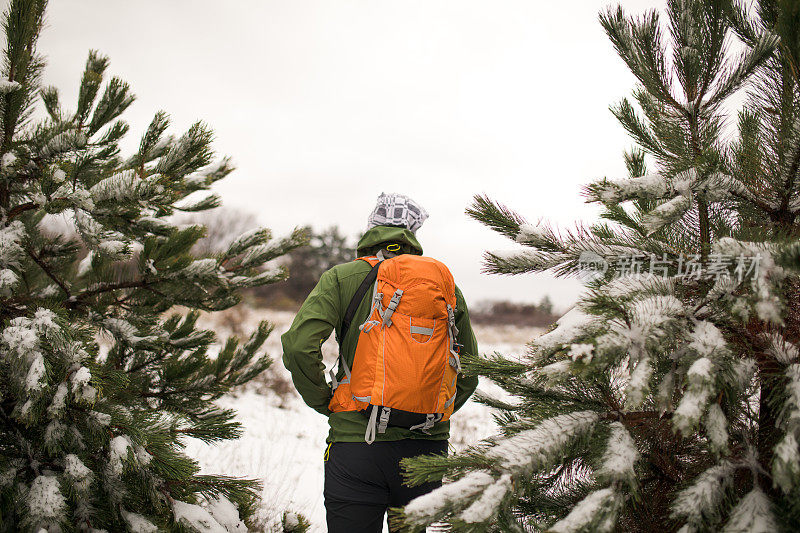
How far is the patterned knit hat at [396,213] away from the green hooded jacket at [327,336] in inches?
2.5

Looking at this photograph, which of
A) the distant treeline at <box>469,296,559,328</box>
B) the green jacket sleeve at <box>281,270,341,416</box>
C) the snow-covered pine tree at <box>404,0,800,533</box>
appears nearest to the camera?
the snow-covered pine tree at <box>404,0,800,533</box>

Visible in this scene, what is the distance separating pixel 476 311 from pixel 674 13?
82.3 ft

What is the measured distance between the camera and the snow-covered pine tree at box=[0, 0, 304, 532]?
1.64 meters

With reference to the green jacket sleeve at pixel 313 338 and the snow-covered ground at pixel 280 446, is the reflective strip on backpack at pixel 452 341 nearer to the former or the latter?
the green jacket sleeve at pixel 313 338

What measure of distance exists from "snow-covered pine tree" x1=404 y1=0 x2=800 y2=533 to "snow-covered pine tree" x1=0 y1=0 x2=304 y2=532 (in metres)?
1.33

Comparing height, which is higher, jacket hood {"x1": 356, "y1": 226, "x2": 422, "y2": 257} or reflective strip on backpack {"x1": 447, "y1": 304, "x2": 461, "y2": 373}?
jacket hood {"x1": 356, "y1": 226, "x2": 422, "y2": 257}

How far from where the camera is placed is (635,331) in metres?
0.91

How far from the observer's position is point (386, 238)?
2.12 metres

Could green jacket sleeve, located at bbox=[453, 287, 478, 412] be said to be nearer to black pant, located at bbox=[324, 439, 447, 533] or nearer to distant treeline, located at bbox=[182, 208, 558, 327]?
black pant, located at bbox=[324, 439, 447, 533]

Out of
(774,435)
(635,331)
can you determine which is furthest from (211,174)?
(774,435)

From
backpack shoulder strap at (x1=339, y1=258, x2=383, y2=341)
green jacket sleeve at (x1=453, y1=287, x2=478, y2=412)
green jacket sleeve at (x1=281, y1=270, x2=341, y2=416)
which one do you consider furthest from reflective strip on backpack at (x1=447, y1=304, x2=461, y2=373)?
green jacket sleeve at (x1=281, y1=270, x2=341, y2=416)

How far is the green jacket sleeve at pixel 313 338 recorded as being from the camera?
6.35 ft

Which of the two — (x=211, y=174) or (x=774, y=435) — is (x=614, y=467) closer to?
(x=774, y=435)

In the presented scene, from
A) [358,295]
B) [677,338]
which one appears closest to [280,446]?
[358,295]
